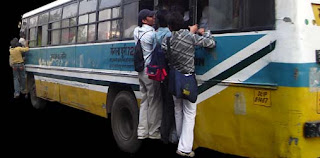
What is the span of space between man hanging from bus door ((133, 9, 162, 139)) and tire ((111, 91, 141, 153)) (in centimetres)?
40

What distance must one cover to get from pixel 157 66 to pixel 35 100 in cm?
760

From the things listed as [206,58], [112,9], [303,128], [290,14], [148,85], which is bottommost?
[303,128]

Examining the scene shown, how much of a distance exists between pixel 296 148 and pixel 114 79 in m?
3.55

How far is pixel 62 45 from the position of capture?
342 inches

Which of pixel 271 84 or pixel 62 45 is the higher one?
pixel 62 45

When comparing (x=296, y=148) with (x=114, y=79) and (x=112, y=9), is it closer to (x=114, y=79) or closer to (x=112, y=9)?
(x=114, y=79)

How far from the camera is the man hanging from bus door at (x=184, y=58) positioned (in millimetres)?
4613

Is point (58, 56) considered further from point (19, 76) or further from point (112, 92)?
point (19, 76)

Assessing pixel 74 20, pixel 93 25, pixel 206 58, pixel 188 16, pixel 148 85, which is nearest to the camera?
pixel 206 58

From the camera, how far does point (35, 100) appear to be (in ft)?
37.5

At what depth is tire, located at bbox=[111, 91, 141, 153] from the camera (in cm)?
595

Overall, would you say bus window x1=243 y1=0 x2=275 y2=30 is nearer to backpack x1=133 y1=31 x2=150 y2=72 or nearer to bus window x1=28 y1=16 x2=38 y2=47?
backpack x1=133 y1=31 x2=150 y2=72

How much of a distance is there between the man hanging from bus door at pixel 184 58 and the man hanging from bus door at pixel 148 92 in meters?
0.45

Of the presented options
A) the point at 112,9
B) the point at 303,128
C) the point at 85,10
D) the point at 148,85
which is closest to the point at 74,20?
the point at 85,10
